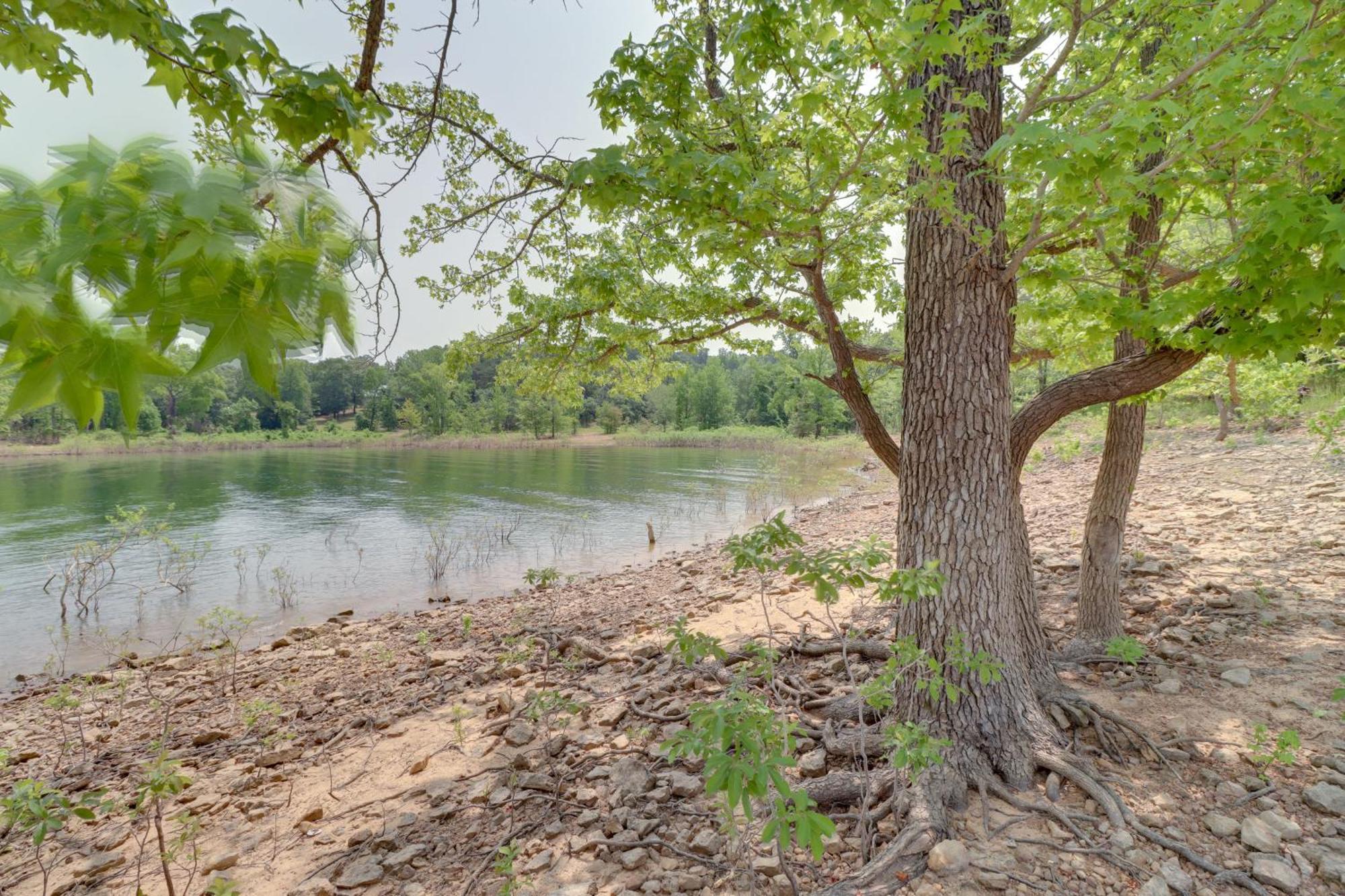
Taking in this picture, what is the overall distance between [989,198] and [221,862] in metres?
5.08

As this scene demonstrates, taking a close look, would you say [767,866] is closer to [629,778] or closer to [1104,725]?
[629,778]

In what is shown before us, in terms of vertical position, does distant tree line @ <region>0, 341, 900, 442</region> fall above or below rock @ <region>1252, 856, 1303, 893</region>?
above

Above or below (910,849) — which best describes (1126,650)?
above

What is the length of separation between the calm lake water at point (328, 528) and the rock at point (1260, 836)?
29.1 ft

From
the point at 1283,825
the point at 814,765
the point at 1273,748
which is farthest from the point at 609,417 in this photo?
the point at 1283,825

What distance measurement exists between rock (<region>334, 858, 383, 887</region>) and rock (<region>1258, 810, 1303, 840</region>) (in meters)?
3.76

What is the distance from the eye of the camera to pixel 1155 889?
6.72 feet

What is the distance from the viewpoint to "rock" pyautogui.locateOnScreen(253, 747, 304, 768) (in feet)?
12.3

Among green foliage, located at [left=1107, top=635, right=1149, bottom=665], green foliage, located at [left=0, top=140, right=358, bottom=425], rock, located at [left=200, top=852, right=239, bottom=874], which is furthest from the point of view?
green foliage, located at [left=1107, top=635, right=1149, bottom=665]

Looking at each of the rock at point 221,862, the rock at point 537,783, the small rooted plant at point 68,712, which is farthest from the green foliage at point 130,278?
Answer: the small rooted plant at point 68,712

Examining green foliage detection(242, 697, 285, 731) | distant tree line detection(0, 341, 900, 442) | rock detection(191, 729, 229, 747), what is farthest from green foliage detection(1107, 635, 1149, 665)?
distant tree line detection(0, 341, 900, 442)

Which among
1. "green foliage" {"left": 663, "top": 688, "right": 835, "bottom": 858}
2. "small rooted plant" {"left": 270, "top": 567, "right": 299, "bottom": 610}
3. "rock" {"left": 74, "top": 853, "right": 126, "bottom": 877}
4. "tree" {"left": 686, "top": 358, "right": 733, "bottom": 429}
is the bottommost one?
"small rooted plant" {"left": 270, "top": 567, "right": 299, "bottom": 610}

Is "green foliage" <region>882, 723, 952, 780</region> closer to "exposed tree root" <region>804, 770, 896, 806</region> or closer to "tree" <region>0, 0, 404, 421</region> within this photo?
"exposed tree root" <region>804, 770, 896, 806</region>

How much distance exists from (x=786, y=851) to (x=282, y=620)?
8.56m
